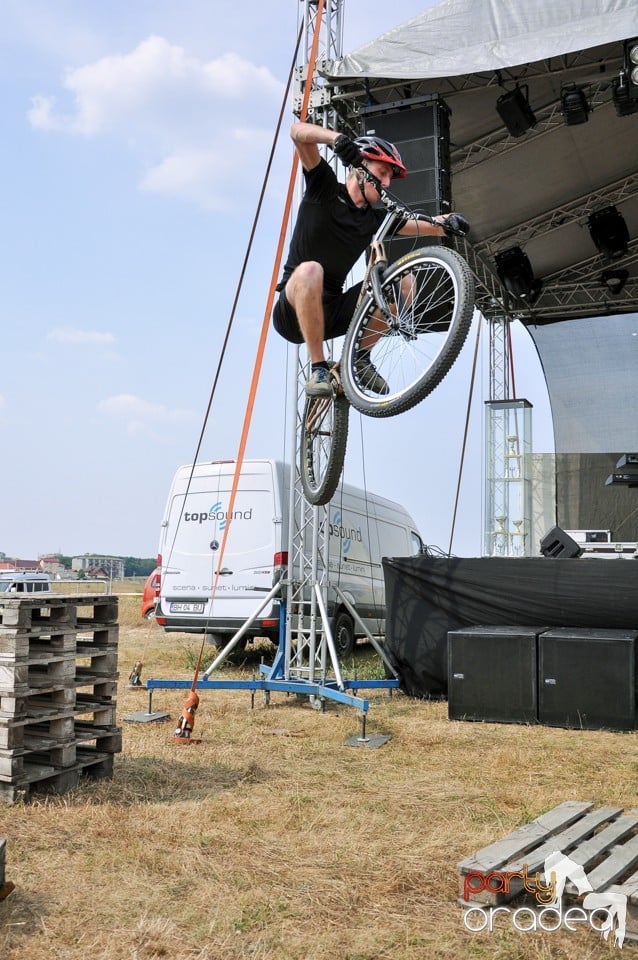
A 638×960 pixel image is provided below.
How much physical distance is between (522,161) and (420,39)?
3.26 metres

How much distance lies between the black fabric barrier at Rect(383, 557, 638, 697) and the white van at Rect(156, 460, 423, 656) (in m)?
1.14

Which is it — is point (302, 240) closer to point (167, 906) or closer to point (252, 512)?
point (167, 906)

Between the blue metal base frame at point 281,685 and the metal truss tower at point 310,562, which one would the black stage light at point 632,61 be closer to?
the metal truss tower at point 310,562

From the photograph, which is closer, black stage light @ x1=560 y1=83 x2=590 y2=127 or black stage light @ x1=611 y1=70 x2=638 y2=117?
black stage light @ x1=611 y1=70 x2=638 y2=117

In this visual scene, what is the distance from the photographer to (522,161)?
10.7 meters

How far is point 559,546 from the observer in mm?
9172

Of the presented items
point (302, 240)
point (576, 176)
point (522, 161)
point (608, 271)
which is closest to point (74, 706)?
point (302, 240)

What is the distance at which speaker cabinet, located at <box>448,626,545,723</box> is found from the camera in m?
7.65

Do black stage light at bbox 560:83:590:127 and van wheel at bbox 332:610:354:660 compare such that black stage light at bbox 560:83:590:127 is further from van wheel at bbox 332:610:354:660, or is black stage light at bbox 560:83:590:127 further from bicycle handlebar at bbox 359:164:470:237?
van wheel at bbox 332:610:354:660

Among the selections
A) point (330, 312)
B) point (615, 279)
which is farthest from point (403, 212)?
point (615, 279)

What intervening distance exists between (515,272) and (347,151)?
10232 millimetres

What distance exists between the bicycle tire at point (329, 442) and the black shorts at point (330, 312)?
14.0 inches

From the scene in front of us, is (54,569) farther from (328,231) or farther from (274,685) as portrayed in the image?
(328,231)

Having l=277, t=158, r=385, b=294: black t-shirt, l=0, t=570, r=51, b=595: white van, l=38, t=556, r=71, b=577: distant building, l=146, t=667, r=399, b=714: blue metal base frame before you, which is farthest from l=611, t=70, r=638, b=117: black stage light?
l=38, t=556, r=71, b=577: distant building
